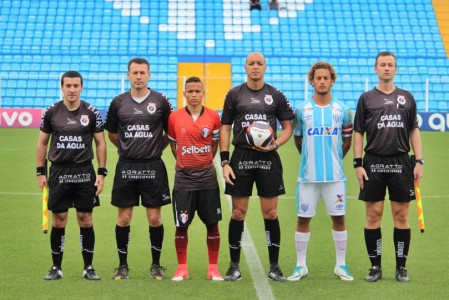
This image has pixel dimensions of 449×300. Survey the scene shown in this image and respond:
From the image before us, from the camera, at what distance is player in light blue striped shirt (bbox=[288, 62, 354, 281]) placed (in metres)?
7.33

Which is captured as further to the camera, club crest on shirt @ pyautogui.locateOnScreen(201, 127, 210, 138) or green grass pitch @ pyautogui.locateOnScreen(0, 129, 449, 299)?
club crest on shirt @ pyautogui.locateOnScreen(201, 127, 210, 138)

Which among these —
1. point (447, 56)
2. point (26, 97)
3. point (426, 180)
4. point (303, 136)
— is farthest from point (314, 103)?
point (447, 56)

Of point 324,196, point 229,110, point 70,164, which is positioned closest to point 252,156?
point 229,110

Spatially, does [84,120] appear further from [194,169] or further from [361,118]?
[361,118]

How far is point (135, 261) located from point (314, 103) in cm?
221

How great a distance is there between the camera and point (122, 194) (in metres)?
7.42

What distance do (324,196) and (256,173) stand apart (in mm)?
600

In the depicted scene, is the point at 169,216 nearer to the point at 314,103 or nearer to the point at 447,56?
the point at 314,103

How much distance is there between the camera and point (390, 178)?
288 inches

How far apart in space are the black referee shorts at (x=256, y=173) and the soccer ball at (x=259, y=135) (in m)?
0.19

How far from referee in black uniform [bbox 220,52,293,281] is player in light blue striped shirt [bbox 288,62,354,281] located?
0.19 meters

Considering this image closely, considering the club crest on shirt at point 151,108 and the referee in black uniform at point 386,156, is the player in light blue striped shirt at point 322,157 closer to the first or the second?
the referee in black uniform at point 386,156

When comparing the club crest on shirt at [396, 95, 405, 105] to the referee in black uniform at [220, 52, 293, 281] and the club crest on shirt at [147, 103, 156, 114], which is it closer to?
the referee in black uniform at [220, 52, 293, 281]

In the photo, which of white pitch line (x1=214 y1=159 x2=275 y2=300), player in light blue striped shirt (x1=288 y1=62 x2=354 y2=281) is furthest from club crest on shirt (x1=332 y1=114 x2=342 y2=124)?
white pitch line (x1=214 y1=159 x2=275 y2=300)
